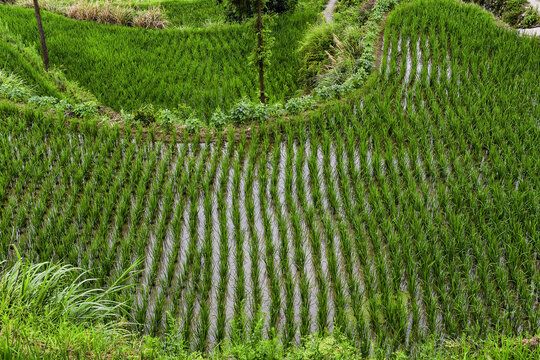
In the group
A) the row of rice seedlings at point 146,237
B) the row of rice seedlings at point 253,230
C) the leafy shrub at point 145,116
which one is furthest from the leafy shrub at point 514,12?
the row of rice seedlings at point 146,237

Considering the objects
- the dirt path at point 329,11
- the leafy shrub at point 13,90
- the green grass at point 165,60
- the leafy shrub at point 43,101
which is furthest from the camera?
the dirt path at point 329,11

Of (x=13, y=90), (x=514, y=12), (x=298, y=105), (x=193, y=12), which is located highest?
(x=193, y=12)

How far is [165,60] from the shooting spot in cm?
823

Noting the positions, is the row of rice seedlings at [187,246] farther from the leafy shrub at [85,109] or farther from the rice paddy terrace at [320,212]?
the leafy shrub at [85,109]

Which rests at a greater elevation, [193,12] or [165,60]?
Result: [193,12]

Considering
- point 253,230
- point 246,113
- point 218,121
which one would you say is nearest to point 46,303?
point 253,230

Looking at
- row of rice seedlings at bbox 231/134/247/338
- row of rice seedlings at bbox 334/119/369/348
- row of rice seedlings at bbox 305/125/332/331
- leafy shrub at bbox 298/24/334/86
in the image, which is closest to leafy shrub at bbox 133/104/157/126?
row of rice seedlings at bbox 231/134/247/338

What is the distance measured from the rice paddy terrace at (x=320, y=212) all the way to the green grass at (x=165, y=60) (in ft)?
5.98

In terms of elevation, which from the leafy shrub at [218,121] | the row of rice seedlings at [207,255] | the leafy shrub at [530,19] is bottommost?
the row of rice seedlings at [207,255]

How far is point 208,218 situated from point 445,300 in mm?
2185

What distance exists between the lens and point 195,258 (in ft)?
11.0

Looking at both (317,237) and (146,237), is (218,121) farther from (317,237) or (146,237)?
(317,237)

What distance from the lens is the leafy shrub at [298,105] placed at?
17.7ft

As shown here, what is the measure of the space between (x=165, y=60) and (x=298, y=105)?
4121mm
